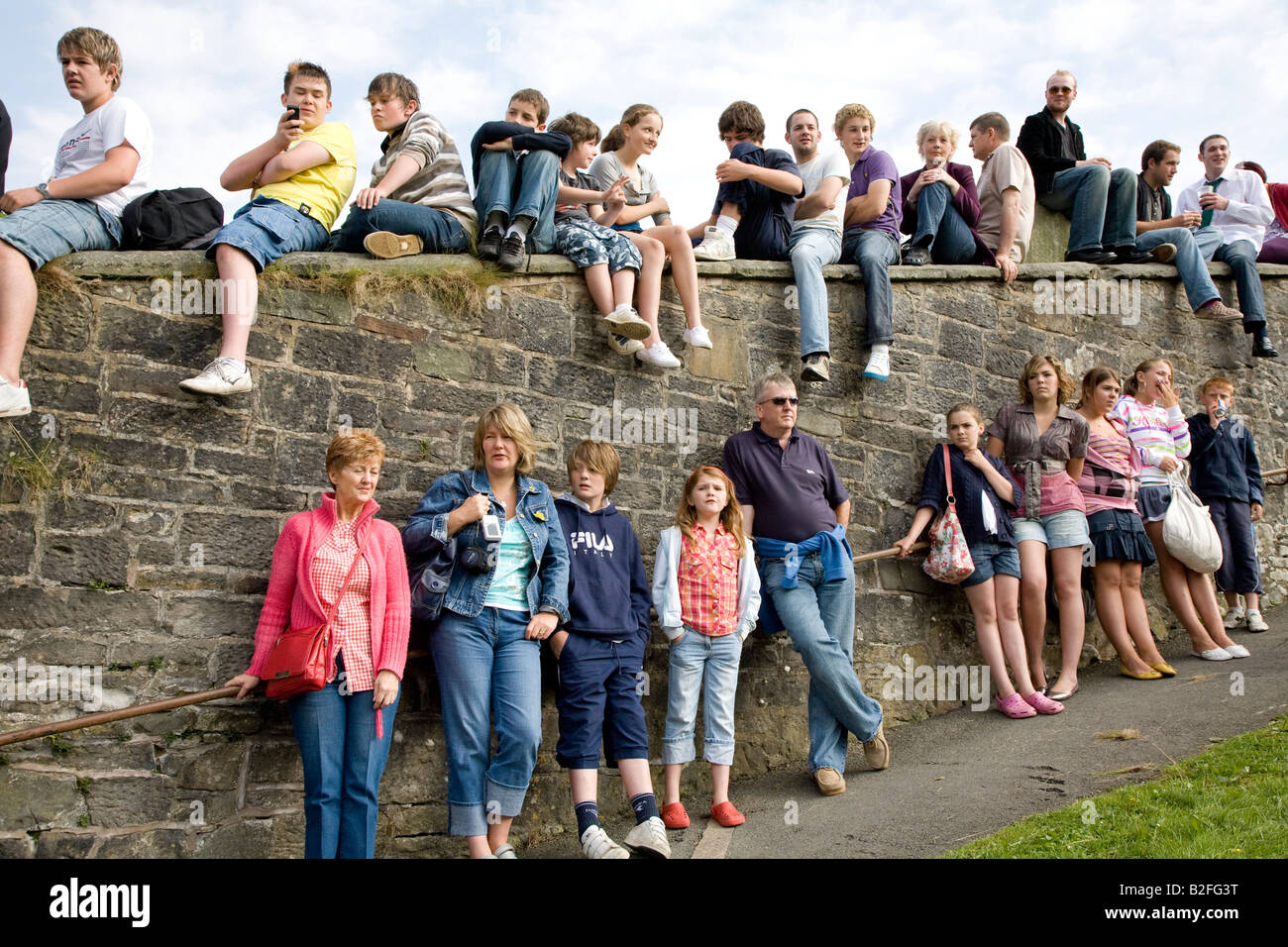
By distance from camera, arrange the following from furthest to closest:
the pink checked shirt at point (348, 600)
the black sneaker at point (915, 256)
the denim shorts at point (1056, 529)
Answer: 1. the black sneaker at point (915, 256)
2. the denim shorts at point (1056, 529)
3. the pink checked shirt at point (348, 600)

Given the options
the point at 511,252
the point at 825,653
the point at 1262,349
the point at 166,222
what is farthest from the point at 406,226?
the point at 1262,349

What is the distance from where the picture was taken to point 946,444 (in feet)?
22.6

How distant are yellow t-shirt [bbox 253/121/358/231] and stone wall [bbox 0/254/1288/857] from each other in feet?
1.41

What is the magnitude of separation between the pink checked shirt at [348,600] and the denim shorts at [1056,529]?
3998mm

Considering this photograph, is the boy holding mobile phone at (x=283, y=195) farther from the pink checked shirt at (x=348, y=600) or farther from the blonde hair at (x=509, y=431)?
the blonde hair at (x=509, y=431)

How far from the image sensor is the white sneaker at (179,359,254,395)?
5012 mm

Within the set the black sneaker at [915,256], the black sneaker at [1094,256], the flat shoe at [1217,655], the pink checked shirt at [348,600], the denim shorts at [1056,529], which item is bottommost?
the flat shoe at [1217,655]

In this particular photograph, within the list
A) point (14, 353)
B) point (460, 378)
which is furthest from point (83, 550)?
point (460, 378)

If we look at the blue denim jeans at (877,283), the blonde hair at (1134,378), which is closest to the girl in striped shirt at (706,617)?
the blue denim jeans at (877,283)

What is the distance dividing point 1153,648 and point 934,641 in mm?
1386

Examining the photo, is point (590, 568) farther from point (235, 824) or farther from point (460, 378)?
point (235, 824)

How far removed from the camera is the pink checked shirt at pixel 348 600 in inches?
180

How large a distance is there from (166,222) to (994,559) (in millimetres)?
4875

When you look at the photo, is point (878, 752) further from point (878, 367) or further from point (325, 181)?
point (325, 181)
